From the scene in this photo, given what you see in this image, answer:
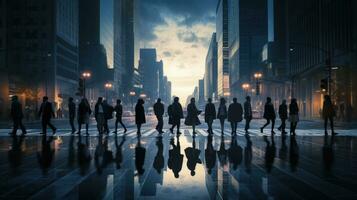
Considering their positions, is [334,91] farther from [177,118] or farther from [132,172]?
[132,172]

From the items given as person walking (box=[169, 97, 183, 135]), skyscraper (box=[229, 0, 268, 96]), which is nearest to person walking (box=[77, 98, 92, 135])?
person walking (box=[169, 97, 183, 135])

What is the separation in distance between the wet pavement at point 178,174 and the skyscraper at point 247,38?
409 feet

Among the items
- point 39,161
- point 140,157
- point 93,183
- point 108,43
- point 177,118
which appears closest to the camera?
point 93,183

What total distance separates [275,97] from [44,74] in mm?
51413

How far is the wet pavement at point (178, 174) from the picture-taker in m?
5.88

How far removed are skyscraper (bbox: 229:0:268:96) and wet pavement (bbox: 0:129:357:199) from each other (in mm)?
124559

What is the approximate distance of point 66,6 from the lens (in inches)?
3568

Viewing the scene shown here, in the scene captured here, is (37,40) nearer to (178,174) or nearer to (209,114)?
(209,114)

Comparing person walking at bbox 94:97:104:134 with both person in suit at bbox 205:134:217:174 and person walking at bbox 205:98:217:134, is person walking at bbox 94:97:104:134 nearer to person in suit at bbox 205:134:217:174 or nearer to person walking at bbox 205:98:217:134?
person walking at bbox 205:98:217:134

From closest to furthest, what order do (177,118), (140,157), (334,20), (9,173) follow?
(9,173), (140,157), (177,118), (334,20)

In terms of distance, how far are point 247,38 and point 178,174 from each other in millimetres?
139842

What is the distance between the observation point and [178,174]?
7.63 m

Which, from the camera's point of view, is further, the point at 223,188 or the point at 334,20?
the point at 334,20

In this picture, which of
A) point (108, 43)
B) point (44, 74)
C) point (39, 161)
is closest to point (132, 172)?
point (39, 161)
